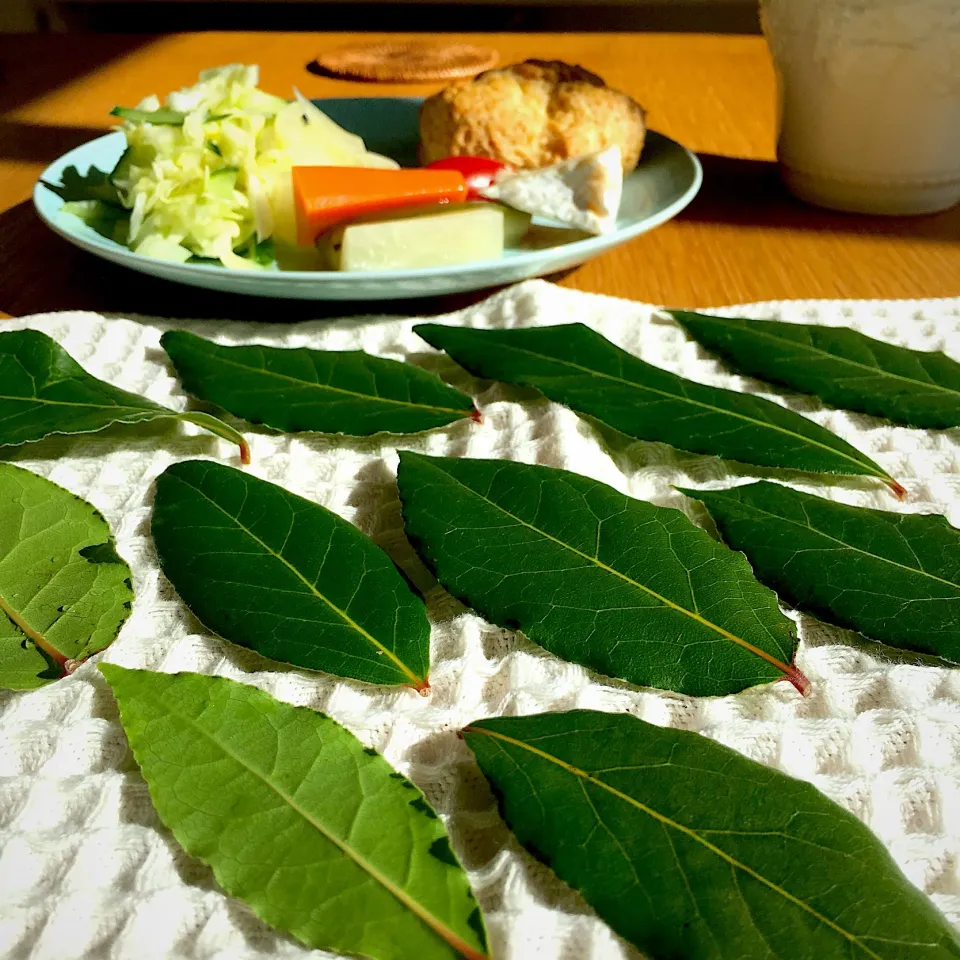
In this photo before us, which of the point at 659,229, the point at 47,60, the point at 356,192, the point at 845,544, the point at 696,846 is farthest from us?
the point at 47,60

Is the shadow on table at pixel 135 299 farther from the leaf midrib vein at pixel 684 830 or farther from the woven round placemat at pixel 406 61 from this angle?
the woven round placemat at pixel 406 61

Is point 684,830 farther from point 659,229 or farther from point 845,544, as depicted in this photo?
point 659,229

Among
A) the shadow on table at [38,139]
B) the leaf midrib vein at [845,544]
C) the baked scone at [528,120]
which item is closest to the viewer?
the leaf midrib vein at [845,544]

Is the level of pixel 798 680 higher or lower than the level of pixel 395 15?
higher

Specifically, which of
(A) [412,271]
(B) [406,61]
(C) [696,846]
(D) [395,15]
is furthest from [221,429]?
(D) [395,15]

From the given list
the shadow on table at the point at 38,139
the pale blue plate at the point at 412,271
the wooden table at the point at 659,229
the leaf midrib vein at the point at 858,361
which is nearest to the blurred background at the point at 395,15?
the wooden table at the point at 659,229

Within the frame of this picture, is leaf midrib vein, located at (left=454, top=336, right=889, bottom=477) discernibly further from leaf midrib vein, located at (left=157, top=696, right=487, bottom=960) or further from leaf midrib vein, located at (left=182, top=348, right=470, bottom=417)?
leaf midrib vein, located at (left=157, top=696, right=487, bottom=960)

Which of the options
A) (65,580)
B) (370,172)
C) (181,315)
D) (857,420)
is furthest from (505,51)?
(65,580)
